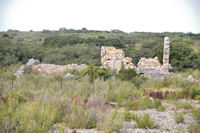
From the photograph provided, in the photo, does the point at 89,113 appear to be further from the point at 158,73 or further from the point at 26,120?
the point at 158,73

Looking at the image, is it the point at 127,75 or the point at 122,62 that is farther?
the point at 122,62

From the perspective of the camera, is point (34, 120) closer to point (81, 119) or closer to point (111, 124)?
point (81, 119)

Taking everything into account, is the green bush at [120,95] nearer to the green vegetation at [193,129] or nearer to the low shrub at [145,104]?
the low shrub at [145,104]

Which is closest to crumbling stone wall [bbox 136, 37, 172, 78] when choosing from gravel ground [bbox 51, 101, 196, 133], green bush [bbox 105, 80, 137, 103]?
green bush [bbox 105, 80, 137, 103]

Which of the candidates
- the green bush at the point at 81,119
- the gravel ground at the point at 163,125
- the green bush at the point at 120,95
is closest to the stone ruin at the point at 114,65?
the green bush at the point at 120,95

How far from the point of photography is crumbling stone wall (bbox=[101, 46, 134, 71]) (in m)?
16.4

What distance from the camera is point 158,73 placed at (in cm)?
1512

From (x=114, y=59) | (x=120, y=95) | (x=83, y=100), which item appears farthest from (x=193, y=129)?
(x=114, y=59)

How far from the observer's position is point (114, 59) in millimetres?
16906

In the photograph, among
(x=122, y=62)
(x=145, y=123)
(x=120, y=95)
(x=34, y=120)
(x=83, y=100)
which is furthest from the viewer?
(x=122, y=62)

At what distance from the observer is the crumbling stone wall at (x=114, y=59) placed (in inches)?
645

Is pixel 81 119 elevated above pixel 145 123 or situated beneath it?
elevated above

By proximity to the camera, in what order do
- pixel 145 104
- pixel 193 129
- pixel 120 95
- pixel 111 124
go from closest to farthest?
pixel 111 124, pixel 193 129, pixel 145 104, pixel 120 95

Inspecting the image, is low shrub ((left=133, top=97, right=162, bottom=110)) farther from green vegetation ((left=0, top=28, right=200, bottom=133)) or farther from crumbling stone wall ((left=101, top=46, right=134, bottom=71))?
crumbling stone wall ((left=101, top=46, right=134, bottom=71))
